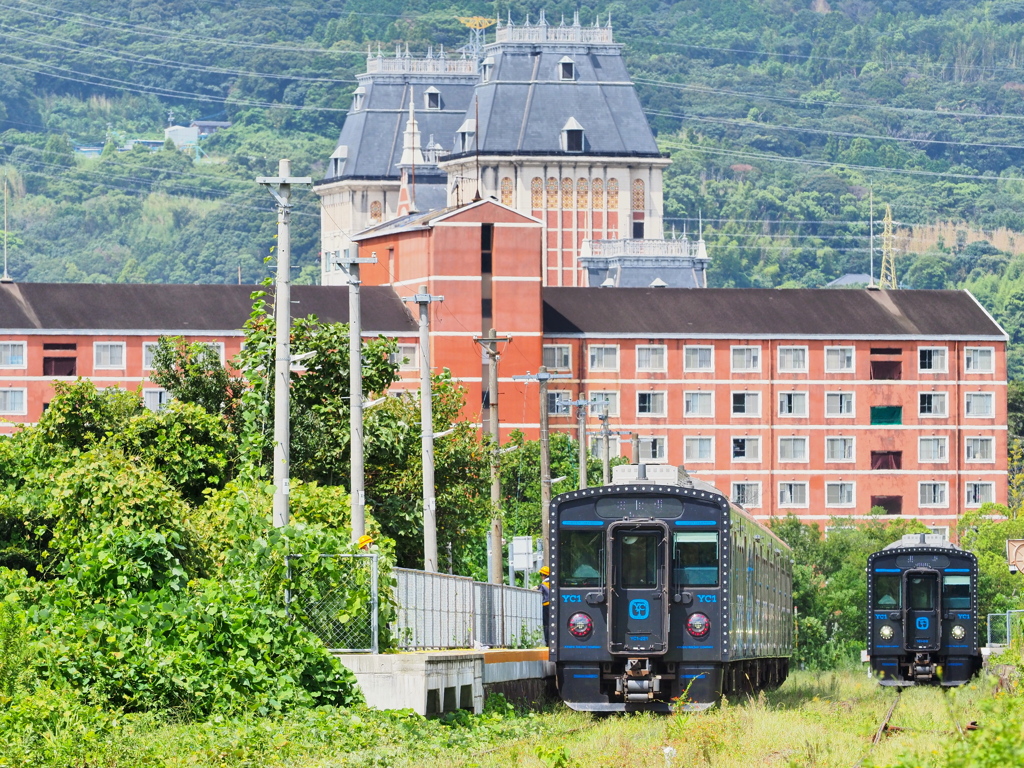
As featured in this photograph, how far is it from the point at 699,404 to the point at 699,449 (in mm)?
2804

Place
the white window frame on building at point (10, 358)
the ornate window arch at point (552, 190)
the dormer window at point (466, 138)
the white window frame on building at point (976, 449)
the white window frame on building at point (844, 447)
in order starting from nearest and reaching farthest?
1. the white window frame on building at point (10, 358)
2. the white window frame on building at point (844, 447)
3. the white window frame on building at point (976, 449)
4. the ornate window arch at point (552, 190)
5. the dormer window at point (466, 138)

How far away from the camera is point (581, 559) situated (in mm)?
34312

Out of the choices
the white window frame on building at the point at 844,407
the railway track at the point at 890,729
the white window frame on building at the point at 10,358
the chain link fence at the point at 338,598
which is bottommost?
the railway track at the point at 890,729

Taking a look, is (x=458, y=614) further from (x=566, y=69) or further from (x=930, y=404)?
(x=566, y=69)

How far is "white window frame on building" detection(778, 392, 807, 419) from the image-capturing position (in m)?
134

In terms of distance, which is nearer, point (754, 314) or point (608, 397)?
point (608, 397)

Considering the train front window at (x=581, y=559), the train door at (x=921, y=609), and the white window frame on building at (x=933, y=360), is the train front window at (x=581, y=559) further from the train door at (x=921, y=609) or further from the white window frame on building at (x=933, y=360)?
the white window frame on building at (x=933, y=360)

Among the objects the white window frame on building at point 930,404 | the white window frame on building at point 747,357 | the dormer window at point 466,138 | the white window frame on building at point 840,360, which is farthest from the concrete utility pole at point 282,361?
A: the dormer window at point 466,138

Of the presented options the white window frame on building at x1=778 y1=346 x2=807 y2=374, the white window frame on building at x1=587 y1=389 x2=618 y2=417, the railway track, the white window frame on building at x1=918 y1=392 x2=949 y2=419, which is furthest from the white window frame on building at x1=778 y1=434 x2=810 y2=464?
the railway track

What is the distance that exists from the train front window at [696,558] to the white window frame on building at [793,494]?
102m

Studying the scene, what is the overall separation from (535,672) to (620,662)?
4.80 metres

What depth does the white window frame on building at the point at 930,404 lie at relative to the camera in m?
136

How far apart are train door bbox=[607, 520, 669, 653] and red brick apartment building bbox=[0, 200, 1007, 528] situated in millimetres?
92416

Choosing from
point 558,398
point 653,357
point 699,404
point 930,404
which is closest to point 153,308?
point 558,398
